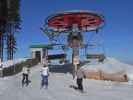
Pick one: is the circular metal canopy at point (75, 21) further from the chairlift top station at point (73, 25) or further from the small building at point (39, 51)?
the small building at point (39, 51)

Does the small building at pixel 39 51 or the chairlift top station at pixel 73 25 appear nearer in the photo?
the chairlift top station at pixel 73 25

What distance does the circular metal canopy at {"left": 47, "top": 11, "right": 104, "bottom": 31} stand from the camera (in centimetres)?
4467

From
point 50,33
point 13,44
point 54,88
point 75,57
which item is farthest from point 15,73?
point 13,44

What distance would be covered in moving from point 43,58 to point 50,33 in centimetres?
1080

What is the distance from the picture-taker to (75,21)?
155 feet

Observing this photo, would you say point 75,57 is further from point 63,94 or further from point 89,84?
point 63,94

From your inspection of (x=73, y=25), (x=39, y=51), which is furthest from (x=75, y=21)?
(x=39, y=51)

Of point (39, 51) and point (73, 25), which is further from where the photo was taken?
point (39, 51)

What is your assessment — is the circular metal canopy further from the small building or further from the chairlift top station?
the small building

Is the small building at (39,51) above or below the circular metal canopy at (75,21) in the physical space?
below

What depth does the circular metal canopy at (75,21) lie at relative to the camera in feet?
147

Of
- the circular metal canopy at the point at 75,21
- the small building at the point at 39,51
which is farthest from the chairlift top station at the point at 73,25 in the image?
the small building at the point at 39,51

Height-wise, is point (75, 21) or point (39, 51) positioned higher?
point (75, 21)

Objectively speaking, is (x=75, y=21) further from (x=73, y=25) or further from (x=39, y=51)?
(x=39, y=51)
